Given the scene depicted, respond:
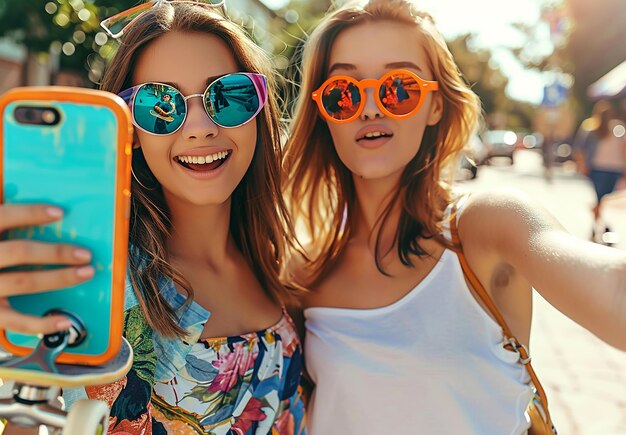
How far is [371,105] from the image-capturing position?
1.97 m

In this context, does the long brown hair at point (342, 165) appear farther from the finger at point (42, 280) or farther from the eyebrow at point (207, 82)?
the finger at point (42, 280)

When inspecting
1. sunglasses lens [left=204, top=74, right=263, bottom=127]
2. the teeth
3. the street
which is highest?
sunglasses lens [left=204, top=74, right=263, bottom=127]

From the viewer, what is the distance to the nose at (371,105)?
6.45ft

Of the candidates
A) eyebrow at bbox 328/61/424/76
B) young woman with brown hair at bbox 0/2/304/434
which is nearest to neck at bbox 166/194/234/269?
young woman with brown hair at bbox 0/2/304/434

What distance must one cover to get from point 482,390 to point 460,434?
0.48ft

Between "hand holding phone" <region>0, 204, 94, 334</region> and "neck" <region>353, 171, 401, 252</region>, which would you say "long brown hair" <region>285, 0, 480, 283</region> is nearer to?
"neck" <region>353, 171, 401, 252</region>

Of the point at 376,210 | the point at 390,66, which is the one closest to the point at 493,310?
the point at 376,210

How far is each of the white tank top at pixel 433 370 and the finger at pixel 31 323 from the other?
108 centimetres

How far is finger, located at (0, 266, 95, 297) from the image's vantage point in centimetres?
91

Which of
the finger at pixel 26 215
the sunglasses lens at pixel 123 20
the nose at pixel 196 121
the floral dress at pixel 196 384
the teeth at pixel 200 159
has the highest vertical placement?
the sunglasses lens at pixel 123 20

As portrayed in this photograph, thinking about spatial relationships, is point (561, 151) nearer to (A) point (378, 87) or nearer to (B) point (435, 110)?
(B) point (435, 110)

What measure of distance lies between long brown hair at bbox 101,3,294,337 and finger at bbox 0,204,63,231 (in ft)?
1.92

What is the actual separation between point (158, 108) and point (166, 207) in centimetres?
37

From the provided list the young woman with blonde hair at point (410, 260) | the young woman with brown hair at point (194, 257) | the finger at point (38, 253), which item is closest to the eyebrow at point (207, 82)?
the young woman with brown hair at point (194, 257)
